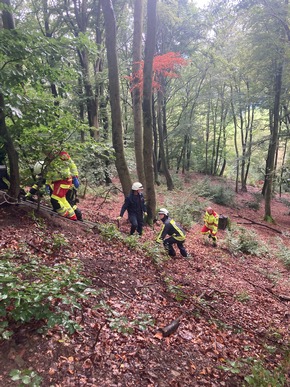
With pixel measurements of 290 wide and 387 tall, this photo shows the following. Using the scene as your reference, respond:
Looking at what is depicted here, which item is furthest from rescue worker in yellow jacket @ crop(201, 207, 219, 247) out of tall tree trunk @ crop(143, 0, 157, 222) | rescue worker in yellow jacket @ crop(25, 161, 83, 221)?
rescue worker in yellow jacket @ crop(25, 161, 83, 221)

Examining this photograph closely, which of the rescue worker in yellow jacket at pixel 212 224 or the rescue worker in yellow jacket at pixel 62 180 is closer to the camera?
the rescue worker in yellow jacket at pixel 62 180

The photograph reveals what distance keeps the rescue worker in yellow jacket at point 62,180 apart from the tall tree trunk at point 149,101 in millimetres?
2816

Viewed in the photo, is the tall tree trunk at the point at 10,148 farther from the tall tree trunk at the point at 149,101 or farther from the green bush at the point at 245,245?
the green bush at the point at 245,245

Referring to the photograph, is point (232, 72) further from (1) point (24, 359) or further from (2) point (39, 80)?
(1) point (24, 359)

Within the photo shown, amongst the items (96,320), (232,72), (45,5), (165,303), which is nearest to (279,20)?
(232,72)

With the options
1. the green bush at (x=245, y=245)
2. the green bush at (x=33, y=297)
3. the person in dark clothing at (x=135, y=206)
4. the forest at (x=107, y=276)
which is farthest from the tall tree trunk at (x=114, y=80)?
the green bush at (x=33, y=297)

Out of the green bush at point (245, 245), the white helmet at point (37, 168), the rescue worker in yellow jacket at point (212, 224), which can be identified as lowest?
the green bush at point (245, 245)

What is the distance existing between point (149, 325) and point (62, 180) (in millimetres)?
3889

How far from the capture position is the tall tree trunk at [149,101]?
762 centimetres

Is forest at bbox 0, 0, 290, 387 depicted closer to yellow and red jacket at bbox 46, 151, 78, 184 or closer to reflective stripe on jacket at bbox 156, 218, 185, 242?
yellow and red jacket at bbox 46, 151, 78, 184

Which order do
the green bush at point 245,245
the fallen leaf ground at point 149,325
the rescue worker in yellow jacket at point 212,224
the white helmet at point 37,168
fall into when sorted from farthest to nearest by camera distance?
the rescue worker in yellow jacket at point 212,224
the green bush at point 245,245
the white helmet at point 37,168
the fallen leaf ground at point 149,325

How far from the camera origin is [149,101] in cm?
812

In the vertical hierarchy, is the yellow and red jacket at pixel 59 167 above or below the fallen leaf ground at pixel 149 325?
above

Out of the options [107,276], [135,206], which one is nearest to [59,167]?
[107,276]
